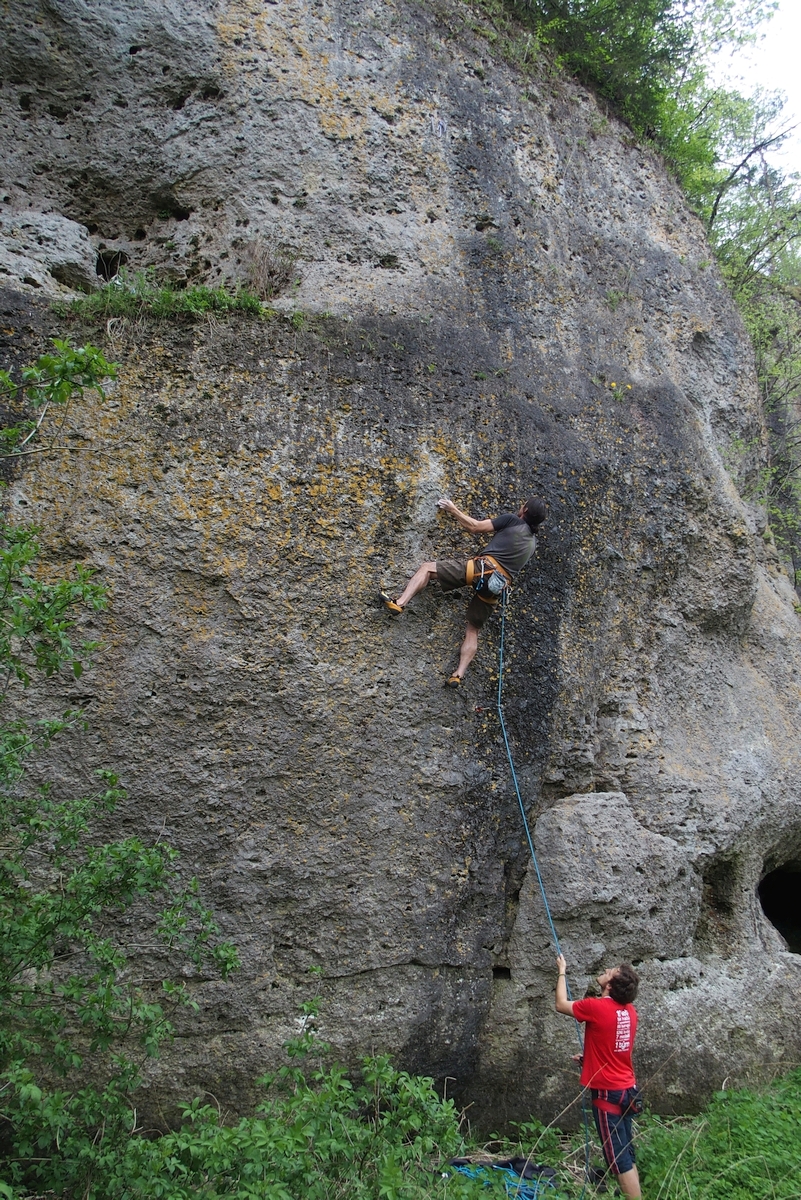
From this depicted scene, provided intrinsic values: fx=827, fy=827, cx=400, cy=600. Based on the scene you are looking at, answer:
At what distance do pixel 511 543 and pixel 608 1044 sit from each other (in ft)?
9.86

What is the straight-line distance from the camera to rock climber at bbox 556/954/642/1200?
14.5 feet

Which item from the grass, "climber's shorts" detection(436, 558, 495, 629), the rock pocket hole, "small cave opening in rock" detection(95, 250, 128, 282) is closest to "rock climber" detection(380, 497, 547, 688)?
"climber's shorts" detection(436, 558, 495, 629)

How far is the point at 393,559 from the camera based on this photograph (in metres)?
5.50

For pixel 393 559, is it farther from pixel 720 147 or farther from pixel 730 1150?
pixel 720 147

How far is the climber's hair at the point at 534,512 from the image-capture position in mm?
5617

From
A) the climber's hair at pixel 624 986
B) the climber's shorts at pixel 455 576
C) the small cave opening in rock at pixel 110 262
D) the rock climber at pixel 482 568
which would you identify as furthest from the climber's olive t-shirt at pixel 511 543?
the small cave opening in rock at pixel 110 262

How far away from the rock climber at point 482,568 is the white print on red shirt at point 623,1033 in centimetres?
217

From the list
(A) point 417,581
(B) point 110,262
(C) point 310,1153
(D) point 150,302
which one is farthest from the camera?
(B) point 110,262

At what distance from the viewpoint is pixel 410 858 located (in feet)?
17.5

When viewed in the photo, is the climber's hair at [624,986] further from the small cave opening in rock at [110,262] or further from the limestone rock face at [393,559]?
the small cave opening in rock at [110,262]

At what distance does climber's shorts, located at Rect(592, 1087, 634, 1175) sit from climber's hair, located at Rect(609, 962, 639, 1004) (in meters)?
0.48

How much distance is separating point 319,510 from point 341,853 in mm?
2177

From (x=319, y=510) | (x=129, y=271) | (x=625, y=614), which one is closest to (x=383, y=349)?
(x=319, y=510)

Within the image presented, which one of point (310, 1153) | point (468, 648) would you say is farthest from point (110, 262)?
point (310, 1153)
